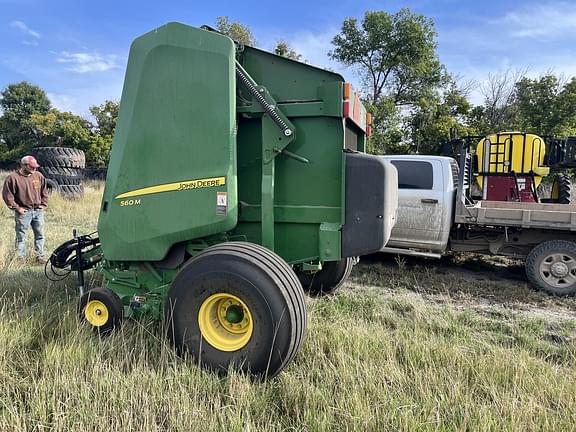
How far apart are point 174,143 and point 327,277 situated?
95.8 inches

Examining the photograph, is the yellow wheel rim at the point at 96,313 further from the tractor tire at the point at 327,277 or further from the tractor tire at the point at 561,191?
the tractor tire at the point at 561,191

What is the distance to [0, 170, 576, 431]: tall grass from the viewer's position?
7.86ft

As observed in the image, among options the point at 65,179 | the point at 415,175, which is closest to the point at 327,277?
the point at 415,175

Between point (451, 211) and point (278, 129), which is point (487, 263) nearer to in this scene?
point (451, 211)

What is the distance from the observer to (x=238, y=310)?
308cm

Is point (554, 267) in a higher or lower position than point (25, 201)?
lower

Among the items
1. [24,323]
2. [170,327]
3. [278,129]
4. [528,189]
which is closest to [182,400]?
[170,327]

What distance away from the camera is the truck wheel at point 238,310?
282 cm

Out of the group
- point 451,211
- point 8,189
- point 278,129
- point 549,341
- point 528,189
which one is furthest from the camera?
point 528,189

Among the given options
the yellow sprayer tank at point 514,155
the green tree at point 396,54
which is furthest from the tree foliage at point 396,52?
the yellow sprayer tank at point 514,155

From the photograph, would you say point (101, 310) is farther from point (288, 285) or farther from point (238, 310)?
point (288, 285)

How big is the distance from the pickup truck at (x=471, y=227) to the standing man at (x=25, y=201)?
5.77 metres

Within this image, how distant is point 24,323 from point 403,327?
3329mm

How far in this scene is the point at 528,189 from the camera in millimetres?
9359
